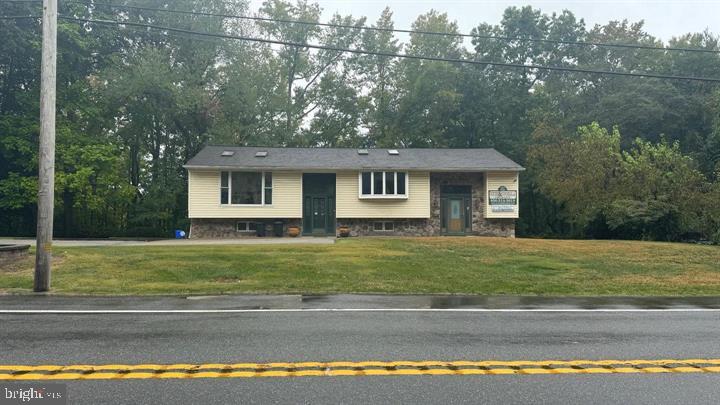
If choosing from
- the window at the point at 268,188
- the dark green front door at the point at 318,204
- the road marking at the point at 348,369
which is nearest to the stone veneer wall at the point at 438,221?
the dark green front door at the point at 318,204

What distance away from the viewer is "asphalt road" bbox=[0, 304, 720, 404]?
13.6 ft

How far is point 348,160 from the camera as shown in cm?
2608

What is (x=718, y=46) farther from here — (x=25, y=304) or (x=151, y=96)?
(x=25, y=304)

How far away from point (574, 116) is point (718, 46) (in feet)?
49.1

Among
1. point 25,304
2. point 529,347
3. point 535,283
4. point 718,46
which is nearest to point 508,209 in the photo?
point 535,283

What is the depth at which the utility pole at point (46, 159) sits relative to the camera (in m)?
Answer: 10.2

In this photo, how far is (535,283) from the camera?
454 inches

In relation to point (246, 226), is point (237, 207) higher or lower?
higher

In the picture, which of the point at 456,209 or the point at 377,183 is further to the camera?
the point at 456,209

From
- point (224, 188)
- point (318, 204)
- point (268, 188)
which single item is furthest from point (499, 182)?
point (224, 188)

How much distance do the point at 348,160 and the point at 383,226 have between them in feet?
13.9

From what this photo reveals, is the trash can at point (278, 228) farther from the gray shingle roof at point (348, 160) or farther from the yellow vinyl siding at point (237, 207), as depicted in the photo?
the gray shingle roof at point (348, 160)

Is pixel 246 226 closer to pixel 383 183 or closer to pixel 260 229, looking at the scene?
pixel 260 229

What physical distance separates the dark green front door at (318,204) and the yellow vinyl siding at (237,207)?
588 mm
